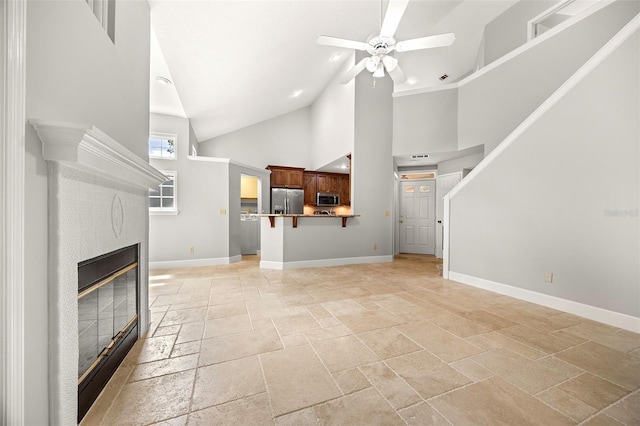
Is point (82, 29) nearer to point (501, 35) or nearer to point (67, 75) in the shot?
point (67, 75)

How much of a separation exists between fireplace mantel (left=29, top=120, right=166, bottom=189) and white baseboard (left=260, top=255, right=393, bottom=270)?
3.64 m

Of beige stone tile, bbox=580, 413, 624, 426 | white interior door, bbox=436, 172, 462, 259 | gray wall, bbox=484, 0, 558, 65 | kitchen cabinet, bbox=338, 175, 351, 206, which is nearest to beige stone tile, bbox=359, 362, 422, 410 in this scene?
beige stone tile, bbox=580, 413, 624, 426

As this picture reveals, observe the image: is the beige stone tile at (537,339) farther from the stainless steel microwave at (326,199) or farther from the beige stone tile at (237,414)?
the stainless steel microwave at (326,199)

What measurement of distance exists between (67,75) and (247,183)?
6.94 meters

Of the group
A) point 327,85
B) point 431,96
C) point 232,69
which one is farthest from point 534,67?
point 232,69

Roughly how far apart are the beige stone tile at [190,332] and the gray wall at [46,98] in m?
1.10

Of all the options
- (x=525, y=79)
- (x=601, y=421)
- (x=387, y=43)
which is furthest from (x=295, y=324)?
(x=525, y=79)

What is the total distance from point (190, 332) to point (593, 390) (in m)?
2.95

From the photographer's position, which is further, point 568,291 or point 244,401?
A: point 568,291

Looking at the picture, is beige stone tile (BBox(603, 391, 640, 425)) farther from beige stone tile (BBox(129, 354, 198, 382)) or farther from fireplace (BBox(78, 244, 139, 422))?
fireplace (BBox(78, 244, 139, 422))

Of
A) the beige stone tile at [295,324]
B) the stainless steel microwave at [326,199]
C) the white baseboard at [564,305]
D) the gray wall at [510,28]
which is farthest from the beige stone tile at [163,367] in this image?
the gray wall at [510,28]

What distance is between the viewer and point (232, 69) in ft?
13.3

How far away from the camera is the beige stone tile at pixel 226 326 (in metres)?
2.25

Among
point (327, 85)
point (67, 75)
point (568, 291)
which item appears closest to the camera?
point (67, 75)
